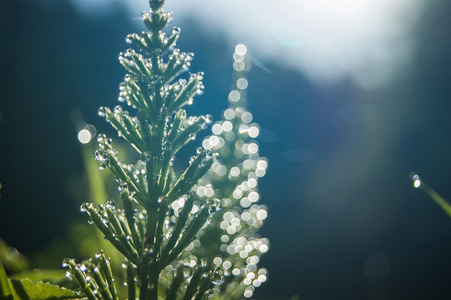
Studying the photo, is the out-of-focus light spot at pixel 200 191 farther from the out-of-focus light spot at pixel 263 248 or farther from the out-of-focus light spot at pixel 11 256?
the out-of-focus light spot at pixel 11 256

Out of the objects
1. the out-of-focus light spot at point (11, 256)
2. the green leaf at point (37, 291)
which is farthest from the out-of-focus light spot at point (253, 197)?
the out-of-focus light spot at point (11, 256)

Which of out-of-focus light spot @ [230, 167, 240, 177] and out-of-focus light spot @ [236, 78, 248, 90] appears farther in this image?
out-of-focus light spot @ [236, 78, 248, 90]

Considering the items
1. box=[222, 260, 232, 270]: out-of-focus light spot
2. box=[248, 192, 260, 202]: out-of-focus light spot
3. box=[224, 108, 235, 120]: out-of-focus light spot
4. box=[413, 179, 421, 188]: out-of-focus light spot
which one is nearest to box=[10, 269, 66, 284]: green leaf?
box=[222, 260, 232, 270]: out-of-focus light spot

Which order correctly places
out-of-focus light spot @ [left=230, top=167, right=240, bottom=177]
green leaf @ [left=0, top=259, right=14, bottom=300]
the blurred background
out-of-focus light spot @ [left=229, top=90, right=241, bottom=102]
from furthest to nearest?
the blurred background → out-of-focus light spot @ [left=229, top=90, right=241, bottom=102] → out-of-focus light spot @ [left=230, top=167, right=240, bottom=177] → green leaf @ [left=0, top=259, right=14, bottom=300]

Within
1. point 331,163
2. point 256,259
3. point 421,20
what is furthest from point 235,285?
point 421,20

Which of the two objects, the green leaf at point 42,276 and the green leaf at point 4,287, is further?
the green leaf at point 42,276

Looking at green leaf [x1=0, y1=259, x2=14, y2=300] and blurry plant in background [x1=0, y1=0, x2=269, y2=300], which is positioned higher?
blurry plant in background [x1=0, y1=0, x2=269, y2=300]

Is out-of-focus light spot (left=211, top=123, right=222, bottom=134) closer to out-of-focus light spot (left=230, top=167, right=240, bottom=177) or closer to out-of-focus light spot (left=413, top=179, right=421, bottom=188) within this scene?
out-of-focus light spot (left=230, top=167, right=240, bottom=177)

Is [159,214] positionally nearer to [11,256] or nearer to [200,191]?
[200,191]
